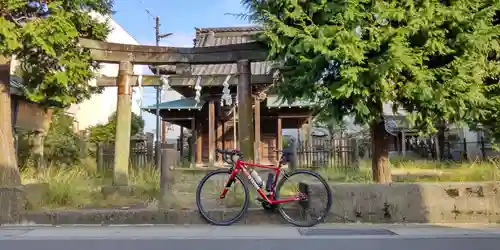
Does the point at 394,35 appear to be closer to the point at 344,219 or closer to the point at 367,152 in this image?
the point at 344,219

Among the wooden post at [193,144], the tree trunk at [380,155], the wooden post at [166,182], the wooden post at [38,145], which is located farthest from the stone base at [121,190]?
the wooden post at [193,144]

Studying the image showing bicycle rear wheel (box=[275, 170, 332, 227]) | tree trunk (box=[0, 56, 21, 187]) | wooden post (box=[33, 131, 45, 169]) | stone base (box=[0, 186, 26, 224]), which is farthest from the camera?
wooden post (box=[33, 131, 45, 169])

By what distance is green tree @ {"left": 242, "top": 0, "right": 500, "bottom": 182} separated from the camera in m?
6.42

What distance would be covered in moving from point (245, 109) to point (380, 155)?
286 centimetres

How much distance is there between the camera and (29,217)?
7055mm

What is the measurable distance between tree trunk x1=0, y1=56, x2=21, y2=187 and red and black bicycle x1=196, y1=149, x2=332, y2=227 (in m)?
3.80

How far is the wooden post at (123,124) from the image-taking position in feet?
30.3

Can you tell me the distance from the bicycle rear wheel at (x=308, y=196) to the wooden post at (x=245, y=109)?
1.98 meters

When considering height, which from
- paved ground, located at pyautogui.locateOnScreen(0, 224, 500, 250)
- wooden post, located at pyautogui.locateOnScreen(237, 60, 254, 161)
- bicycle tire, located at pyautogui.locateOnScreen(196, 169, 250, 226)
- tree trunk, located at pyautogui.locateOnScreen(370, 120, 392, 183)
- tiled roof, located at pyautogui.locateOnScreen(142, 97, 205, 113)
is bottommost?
paved ground, located at pyautogui.locateOnScreen(0, 224, 500, 250)

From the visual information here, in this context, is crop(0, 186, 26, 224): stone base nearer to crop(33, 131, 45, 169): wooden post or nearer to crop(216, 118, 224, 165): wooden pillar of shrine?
crop(33, 131, 45, 169): wooden post

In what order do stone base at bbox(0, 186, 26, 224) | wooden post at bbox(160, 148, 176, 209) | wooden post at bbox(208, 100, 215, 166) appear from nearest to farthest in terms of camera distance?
1. stone base at bbox(0, 186, 26, 224)
2. wooden post at bbox(160, 148, 176, 209)
3. wooden post at bbox(208, 100, 215, 166)

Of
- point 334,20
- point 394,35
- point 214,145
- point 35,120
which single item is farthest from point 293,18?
point 214,145

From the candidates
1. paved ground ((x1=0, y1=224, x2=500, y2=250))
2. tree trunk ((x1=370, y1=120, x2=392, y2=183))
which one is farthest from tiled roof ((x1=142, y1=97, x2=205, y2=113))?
paved ground ((x1=0, y1=224, x2=500, y2=250))

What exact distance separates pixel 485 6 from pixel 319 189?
13.1ft
